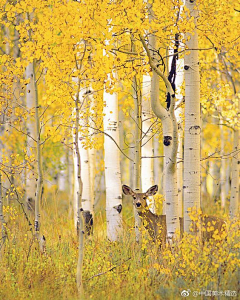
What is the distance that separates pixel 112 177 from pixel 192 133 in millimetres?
2625

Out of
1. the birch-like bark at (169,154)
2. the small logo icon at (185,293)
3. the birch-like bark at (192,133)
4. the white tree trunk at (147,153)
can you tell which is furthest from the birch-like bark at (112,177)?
the small logo icon at (185,293)

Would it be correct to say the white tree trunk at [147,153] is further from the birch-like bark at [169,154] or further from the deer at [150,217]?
the birch-like bark at [169,154]

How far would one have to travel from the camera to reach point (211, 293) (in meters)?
5.68

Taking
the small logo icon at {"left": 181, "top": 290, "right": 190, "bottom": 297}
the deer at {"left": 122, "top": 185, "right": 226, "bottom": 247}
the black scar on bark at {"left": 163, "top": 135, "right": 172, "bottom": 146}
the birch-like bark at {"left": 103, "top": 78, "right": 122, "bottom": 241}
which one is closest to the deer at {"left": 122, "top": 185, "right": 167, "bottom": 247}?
the deer at {"left": 122, "top": 185, "right": 226, "bottom": 247}

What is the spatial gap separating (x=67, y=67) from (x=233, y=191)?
6509 millimetres

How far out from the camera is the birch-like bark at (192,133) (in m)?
7.10

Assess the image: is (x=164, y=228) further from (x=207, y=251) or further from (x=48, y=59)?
(x=48, y=59)

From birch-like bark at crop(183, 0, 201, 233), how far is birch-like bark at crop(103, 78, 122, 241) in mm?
2319

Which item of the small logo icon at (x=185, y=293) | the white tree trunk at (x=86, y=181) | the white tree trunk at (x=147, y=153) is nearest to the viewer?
the small logo icon at (x=185, y=293)


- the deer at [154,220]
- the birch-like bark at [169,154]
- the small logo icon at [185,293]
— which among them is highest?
the birch-like bark at [169,154]

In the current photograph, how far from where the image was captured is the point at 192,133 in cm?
717

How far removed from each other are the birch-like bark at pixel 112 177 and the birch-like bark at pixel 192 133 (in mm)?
2319

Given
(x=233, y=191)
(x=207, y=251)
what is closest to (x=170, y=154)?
(x=207, y=251)

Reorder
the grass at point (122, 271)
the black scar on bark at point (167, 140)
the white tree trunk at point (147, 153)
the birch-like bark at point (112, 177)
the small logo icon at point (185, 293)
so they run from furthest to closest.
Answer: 1. the white tree trunk at point (147, 153)
2. the birch-like bark at point (112, 177)
3. the black scar on bark at point (167, 140)
4. the grass at point (122, 271)
5. the small logo icon at point (185, 293)
